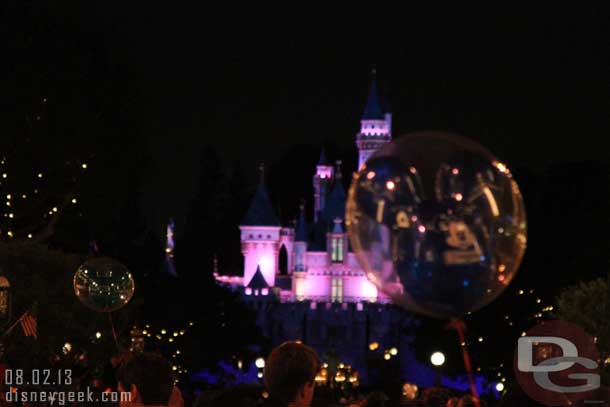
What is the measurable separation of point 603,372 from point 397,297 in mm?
18333

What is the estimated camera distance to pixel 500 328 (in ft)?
155

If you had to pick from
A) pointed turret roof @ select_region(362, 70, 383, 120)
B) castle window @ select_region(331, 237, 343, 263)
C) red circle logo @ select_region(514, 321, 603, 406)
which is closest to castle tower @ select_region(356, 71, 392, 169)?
pointed turret roof @ select_region(362, 70, 383, 120)

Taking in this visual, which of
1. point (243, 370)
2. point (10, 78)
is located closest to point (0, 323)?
point (10, 78)

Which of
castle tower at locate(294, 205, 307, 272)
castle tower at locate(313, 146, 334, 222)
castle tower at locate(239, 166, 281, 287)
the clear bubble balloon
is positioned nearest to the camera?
the clear bubble balloon

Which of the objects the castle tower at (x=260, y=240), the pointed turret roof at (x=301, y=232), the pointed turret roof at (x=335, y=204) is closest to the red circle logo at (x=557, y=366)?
the pointed turret roof at (x=301, y=232)

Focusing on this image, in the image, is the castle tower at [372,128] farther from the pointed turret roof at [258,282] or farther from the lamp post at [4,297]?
the lamp post at [4,297]

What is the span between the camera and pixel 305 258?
114 meters

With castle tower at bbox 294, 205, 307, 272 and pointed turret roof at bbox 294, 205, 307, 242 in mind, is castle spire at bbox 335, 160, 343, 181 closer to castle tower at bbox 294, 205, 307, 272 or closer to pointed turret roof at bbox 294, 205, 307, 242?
pointed turret roof at bbox 294, 205, 307, 242

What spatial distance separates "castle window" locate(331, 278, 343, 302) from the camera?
113 meters

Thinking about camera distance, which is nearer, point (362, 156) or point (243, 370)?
point (243, 370)

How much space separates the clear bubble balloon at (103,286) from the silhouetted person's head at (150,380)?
390 inches

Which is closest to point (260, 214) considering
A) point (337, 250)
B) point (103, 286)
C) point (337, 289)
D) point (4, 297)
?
point (337, 250)

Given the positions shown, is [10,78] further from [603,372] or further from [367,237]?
[367,237]

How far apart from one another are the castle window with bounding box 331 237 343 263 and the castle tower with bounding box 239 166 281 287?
15.5ft
